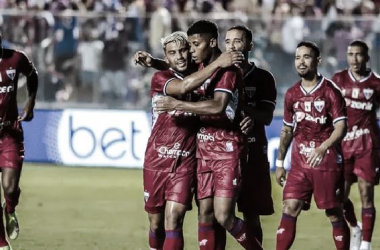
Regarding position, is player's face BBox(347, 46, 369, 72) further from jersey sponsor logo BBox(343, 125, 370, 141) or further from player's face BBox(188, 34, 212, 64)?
player's face BBox(188, 34, 212, 64)

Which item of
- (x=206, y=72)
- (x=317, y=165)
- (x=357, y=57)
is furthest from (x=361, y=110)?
(x=206, y=72)

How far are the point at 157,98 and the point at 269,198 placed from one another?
1.78 meters

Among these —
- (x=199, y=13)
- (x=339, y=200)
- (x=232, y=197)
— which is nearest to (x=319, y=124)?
(x=339, y=200)

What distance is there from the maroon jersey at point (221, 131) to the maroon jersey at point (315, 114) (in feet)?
3.40

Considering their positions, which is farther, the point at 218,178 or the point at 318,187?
the point at 318,187

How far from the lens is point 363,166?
41.0ft

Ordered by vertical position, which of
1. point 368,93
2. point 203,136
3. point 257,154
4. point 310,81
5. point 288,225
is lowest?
point 288,225

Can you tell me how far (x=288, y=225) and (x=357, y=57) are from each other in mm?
2928

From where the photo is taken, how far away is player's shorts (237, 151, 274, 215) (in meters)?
10.5

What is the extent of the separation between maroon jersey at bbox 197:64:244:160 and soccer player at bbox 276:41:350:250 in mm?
1021

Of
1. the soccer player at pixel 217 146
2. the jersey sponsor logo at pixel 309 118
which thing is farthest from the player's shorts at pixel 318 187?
the soccer player at pixel 217 146

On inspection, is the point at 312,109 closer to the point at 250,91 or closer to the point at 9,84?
the point at 250,91

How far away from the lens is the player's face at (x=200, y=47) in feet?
30.4

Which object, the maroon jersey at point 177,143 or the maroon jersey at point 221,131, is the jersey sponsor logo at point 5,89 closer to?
the maroon jersey at point 177,143
